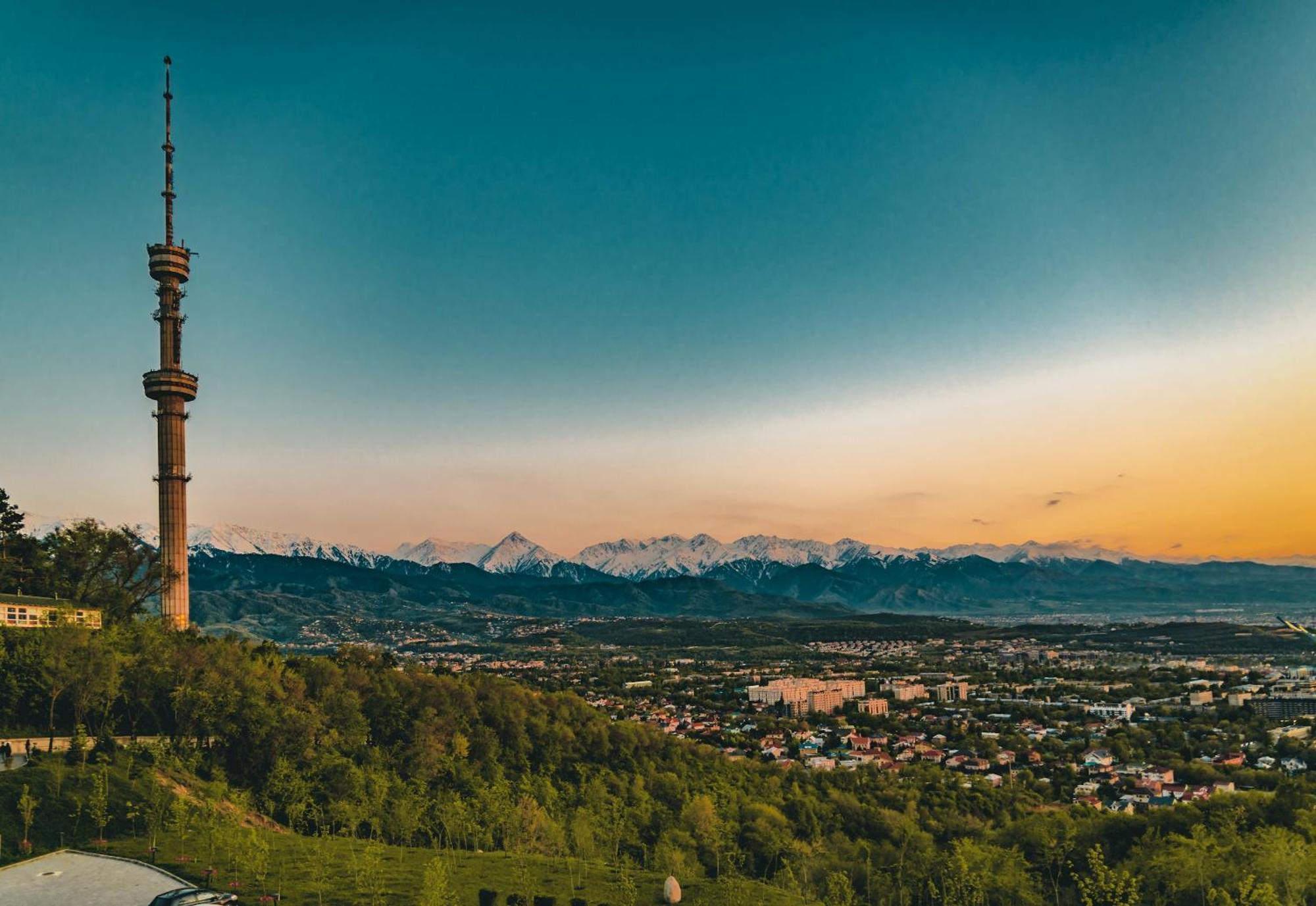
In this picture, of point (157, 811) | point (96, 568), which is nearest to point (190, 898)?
point (157, 811)

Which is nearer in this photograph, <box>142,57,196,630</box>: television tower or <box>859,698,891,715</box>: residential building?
<box>142,57,196,630</box>: television tower

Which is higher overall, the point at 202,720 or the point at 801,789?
the point at 202,720

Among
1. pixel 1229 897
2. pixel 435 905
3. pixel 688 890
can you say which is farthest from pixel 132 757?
pixel 1229 897

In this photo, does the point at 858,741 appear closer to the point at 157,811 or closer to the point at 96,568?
the point at 96,568

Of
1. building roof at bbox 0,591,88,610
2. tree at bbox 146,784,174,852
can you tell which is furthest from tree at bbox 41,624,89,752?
building roof at bbox 0,591,88,610

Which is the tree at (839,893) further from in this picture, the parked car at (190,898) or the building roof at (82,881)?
the building roof at (82,881)

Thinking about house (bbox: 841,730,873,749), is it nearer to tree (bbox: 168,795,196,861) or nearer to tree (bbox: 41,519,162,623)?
tree (bbox: 41,519,162,623)

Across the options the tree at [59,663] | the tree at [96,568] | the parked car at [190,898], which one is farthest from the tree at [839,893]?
the tree at [96,568]

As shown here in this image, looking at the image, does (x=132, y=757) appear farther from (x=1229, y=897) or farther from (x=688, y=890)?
(x=1229, y=897)
